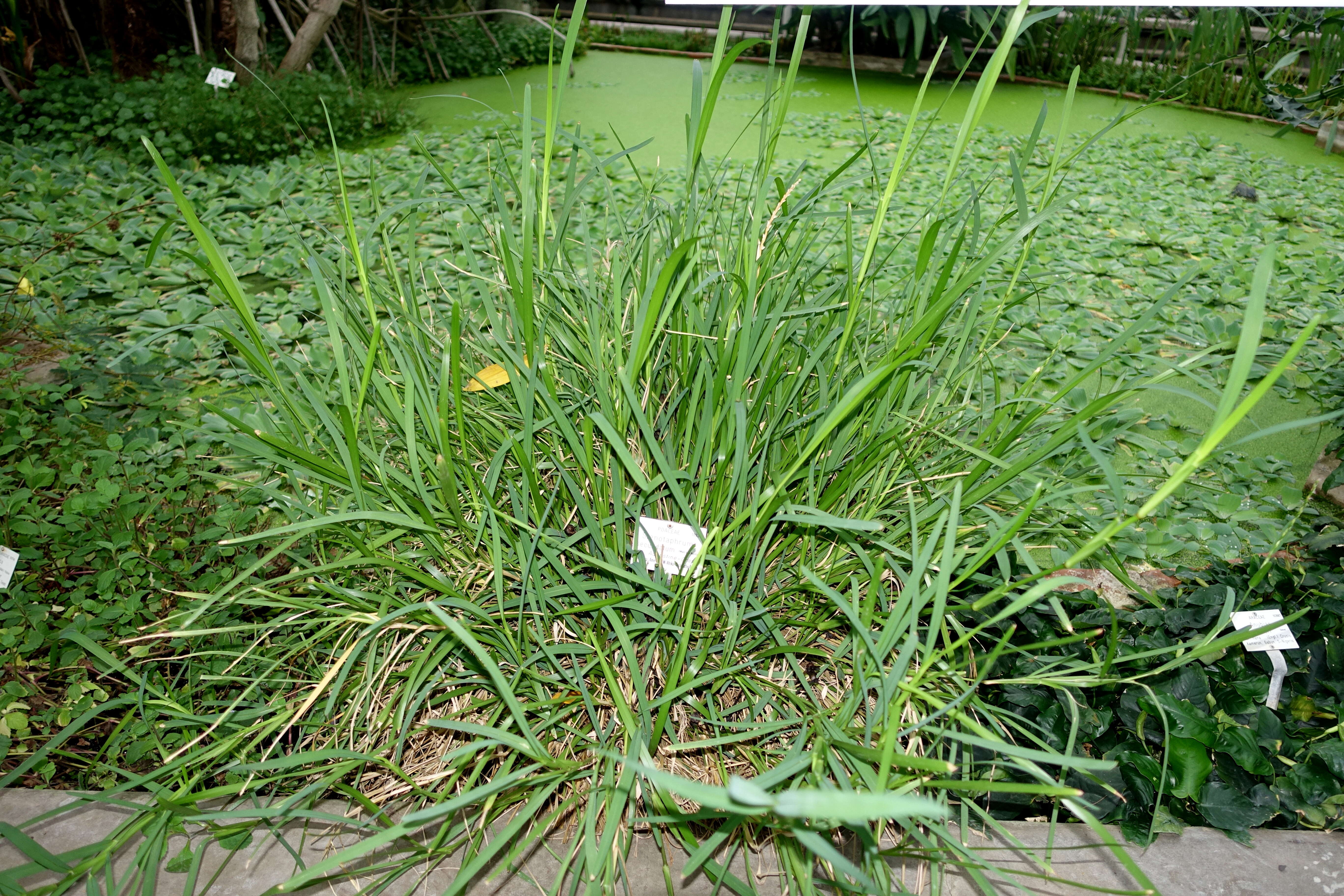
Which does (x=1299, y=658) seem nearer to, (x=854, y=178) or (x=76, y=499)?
(x=854, y=178)

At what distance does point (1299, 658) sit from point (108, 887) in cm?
158

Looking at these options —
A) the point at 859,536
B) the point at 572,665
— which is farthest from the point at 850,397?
the point at 572,665

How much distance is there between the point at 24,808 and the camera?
994mm

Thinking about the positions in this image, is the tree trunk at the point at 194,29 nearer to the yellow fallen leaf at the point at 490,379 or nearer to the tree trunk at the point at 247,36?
the tree trunk at the point at 247,36

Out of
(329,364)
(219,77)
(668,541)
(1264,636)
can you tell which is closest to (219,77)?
(219,77)

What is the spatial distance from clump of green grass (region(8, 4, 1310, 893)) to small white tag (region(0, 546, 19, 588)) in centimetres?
28

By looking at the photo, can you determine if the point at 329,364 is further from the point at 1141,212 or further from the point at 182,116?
the point at 1141,212

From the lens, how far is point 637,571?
3.63ft

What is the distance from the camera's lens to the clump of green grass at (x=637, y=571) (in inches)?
36.3

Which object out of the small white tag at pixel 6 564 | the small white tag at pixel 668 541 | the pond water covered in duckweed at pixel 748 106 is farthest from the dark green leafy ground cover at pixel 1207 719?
the pond water covered in duckweed at pixel 748 106

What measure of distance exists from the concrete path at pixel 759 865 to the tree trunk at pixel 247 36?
12.1 feet

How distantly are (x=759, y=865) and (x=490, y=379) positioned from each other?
832mm

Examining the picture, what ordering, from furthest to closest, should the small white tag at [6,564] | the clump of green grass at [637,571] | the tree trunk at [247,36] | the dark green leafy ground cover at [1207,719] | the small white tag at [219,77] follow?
the tree trunk at [247,36]
the small white tag at [219,77]
the small white tag at [6,564]
the dark green leafy ground cover at [1207,719]
the clump of green grass at [637,571]

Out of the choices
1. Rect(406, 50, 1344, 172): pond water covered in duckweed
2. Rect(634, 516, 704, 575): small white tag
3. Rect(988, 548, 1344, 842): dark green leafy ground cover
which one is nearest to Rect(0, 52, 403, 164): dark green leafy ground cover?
Rect(406, 50, 1344, 172): pond water covered in duckweed
